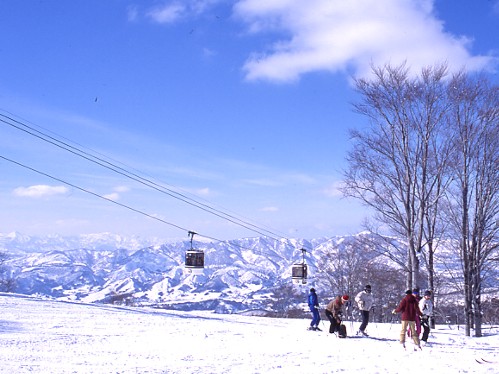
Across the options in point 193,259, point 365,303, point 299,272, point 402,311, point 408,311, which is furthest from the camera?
point 299,272

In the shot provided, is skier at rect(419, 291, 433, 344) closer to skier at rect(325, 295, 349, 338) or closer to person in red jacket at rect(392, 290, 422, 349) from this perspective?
person in red jacket at rect(392, 290, 422, 349)

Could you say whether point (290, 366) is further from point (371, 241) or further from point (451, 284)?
point (451, 284)

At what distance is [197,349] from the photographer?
13.9 meters

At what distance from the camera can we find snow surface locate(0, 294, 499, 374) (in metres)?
11.2

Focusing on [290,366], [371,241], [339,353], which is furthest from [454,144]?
[290,366]

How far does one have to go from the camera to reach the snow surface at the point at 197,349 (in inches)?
440

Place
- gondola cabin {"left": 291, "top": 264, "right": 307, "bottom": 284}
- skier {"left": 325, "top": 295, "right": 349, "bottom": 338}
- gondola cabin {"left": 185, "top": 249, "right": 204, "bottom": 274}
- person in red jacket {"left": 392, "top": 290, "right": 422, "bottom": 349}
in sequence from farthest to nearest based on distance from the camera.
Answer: gondola cabin {"left": 291, "top": 264, "right": 307, "bottom": 284} < gondola cabin {"left": 185, "top": 249, "right": 204, "bottom": 274} < skier {"left": 325, "top": 295, "right": 349, "bottom": 338} < person in red jacket {"left": 392, "top": 290, "right": 422, "bottom": 349}

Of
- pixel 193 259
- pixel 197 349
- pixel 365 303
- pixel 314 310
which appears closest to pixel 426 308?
pixel 365 303

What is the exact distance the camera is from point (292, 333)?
61.4 ft

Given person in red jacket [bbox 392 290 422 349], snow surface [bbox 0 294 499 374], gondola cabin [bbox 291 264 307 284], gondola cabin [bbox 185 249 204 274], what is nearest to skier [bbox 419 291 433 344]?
snow surface [bbox 0 294 499 374]

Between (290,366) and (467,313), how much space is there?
13.5 metres

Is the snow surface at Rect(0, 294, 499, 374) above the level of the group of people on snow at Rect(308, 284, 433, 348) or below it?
below

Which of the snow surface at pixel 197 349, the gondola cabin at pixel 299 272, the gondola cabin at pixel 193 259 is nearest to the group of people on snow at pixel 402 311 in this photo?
the snow surface at pixel 197 349

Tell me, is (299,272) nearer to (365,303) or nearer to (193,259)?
(193,259)
